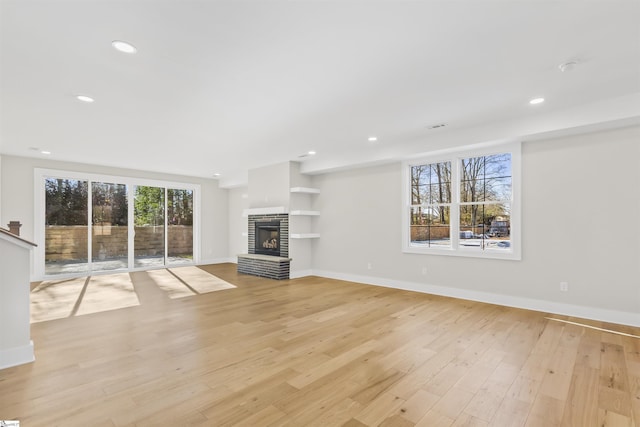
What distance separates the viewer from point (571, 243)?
12.9ft

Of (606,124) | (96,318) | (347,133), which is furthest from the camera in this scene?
(347,133)

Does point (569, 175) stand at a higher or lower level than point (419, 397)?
higher

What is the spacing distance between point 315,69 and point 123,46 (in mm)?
1528

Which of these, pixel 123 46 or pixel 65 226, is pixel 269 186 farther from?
pixel 123 46

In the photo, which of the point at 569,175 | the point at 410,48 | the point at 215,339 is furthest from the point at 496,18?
the point at 215,339

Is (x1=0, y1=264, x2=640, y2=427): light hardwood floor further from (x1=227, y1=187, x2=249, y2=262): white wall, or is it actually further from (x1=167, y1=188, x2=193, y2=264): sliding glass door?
(x1=227, y1=187, x2=249, y2=262): white wall

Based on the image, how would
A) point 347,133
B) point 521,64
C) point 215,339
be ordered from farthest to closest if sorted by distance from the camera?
1. point 347,133
2. point 215,339
3. point 521,64

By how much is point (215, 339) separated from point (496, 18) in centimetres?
360

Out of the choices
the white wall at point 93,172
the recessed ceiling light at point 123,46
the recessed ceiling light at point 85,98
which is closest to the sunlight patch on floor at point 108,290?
the white wall at point 93,172

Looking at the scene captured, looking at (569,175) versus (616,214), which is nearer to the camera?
(616,214)

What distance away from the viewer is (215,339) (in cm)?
313

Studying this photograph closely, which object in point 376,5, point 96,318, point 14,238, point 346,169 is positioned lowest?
point 96,318

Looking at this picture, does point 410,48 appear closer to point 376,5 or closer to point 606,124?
point 376,5

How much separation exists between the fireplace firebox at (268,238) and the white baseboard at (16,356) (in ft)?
15.2
